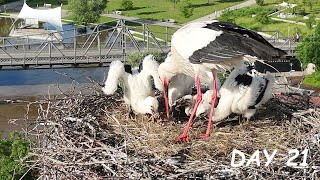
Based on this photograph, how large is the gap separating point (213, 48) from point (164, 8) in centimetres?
4196

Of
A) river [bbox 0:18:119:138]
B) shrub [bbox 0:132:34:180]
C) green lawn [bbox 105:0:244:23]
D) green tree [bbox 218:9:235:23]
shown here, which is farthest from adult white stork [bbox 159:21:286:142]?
green lawn [bbox 105:0:244:23]

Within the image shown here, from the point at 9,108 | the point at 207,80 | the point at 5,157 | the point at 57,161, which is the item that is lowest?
the point at 9,108

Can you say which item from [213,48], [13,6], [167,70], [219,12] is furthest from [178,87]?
[13,6]

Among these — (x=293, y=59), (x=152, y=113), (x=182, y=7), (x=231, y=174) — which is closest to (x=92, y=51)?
(x=293, y=59)

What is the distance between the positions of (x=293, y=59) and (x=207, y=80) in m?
24.4

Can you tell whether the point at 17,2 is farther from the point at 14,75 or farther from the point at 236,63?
the point at 236,63

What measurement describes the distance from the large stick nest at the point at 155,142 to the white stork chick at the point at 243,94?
207mm

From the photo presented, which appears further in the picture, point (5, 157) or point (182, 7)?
point (182, 7)

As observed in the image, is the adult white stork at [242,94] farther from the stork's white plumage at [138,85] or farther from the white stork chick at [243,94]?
the stork's white plumage at [138,85]

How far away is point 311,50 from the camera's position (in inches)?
1089

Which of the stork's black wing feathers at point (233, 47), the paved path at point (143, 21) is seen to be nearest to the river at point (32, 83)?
the paved path at point (143, 21)

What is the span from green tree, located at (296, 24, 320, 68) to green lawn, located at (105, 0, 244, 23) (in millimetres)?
15594

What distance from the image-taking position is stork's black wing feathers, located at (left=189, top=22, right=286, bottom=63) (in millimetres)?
6613

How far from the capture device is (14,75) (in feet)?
108
